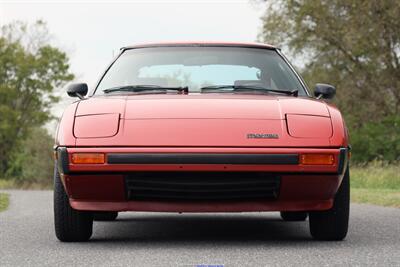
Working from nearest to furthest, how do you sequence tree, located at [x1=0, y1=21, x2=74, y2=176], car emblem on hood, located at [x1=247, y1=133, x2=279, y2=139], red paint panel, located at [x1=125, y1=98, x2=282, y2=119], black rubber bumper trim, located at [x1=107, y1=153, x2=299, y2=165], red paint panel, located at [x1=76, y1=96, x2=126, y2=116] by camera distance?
black rubber bumper trim, located at [x1=107, y1=153, x2=299, y2=165] < car emblem on hood, located at [x1=247, y1=133, x2=279, y2=139] < red paint panel, located at [x1=125, y1=98, x2=282, y2=119] < red paint panel, located at [x1=76, y1=96, x2=126, y2=116] < tree, located at [x1=0, y1=21, x2=74, y2=176]

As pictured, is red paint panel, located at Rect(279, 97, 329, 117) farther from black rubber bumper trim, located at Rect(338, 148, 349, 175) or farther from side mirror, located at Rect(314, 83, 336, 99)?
side mirror, located at Rect(314, 83, 336, 99)

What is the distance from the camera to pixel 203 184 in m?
5.84

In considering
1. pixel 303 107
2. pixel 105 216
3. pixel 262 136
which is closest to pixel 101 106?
pixel 262 136

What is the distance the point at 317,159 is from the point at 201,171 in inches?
29.8

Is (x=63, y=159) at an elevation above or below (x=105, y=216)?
above

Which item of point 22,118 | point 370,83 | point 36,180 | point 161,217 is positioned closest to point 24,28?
point 22,118

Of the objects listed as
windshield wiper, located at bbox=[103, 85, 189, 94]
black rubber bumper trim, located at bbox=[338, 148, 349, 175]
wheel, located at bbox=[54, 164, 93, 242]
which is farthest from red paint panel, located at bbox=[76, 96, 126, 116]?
black rubber bumper trim, located at bbox=[338, 148, 349, 175]

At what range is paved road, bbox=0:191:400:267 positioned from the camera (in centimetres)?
525

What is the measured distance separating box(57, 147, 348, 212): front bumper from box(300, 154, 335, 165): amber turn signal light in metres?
0.03

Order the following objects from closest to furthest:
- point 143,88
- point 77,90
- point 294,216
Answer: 1. point 143,88
2. point 77,90
3. point 294,216

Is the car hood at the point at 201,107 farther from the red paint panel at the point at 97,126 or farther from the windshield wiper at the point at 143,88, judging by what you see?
the windshield wiper at the point at 143,88

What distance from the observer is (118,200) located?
6.00m

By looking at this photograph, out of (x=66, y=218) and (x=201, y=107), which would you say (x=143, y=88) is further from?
(x=66, y=218)

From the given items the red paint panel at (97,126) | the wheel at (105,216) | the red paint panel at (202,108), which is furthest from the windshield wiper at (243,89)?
the wheel at (105,216)
